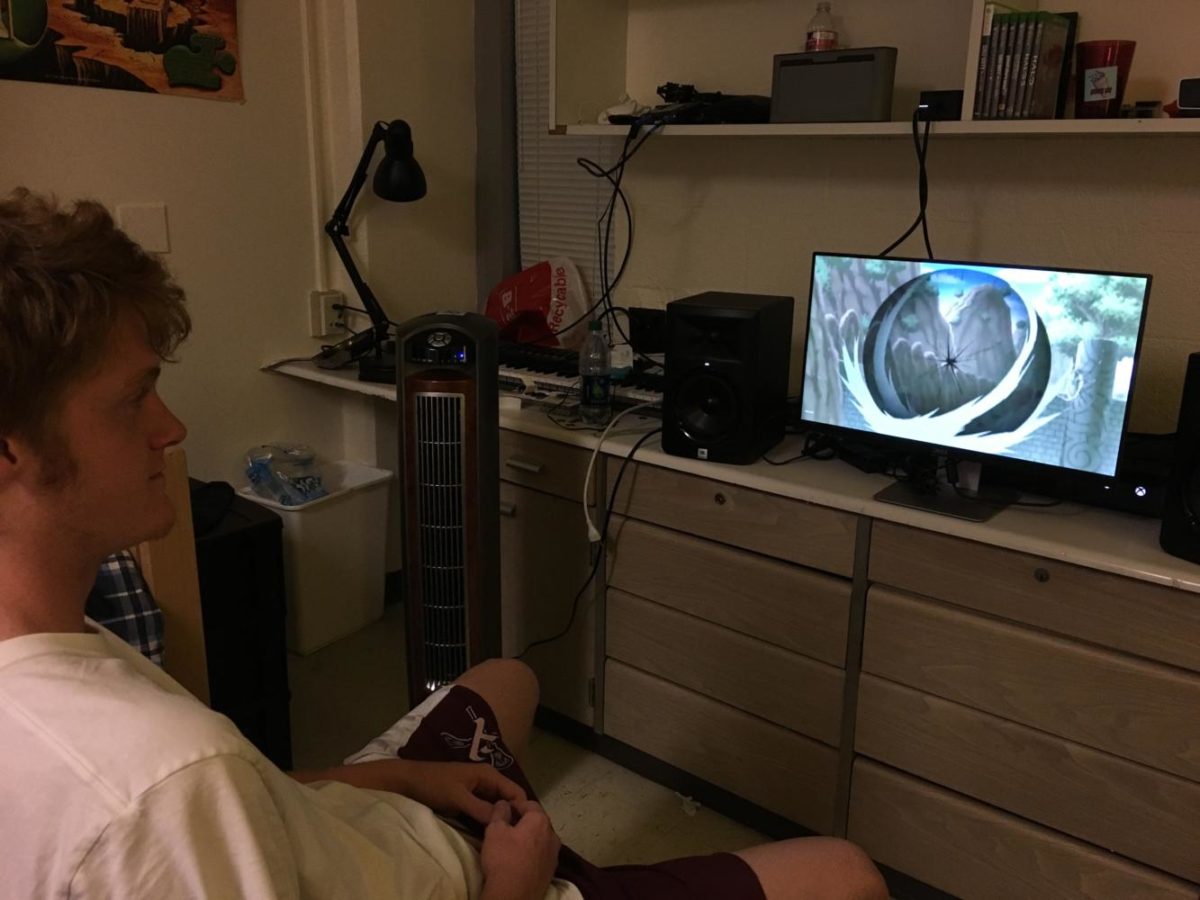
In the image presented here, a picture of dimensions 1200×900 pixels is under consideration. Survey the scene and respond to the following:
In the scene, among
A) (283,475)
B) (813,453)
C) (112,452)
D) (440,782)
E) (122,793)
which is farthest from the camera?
(283,475)

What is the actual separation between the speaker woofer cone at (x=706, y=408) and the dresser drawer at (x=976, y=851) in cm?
66

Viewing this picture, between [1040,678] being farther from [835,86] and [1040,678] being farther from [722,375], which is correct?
[835,86]

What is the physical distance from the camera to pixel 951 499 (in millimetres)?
1648

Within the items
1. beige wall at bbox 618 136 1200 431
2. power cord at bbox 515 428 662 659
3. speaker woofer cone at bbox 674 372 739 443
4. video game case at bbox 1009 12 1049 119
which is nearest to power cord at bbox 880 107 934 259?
beige wall at bbox 618 136 1200 431

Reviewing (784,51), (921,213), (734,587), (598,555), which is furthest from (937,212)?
(598,555)

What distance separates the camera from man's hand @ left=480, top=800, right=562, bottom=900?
3.28 ft

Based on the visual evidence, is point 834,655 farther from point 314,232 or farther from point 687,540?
point 314,232

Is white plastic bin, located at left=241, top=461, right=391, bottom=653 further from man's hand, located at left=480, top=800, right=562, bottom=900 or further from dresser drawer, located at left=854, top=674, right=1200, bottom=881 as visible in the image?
man's hand, located at left=480, top=800, right=562, bottom=900

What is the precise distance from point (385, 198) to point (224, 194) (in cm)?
40

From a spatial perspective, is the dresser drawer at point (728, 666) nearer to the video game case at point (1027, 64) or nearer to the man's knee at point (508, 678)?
the man's knee at point (508, 678)

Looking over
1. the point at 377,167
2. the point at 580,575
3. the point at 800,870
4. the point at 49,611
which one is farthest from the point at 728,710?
the point at 377,167

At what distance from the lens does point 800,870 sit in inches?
45.8

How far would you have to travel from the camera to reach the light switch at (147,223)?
2270mm

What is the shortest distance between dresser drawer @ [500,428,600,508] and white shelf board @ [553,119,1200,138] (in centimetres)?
72
